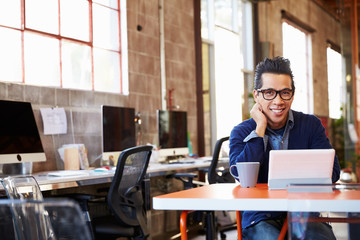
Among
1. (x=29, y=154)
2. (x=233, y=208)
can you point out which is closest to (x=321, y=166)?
(x=233, y=208)

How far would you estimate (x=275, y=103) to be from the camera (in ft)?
8.00

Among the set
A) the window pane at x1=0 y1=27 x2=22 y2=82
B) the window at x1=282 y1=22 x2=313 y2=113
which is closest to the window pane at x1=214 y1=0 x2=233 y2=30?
the window at x1=282 y1=22 x2=313 y2=113

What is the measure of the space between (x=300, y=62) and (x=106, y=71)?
6.64m

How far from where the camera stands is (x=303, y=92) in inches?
439

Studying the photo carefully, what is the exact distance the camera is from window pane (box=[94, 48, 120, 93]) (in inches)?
203

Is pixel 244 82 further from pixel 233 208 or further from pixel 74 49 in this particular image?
pixel 233 208

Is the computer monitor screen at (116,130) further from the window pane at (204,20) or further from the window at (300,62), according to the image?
the window at (300,62)

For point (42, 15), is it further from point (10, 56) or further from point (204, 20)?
point (204, 20)

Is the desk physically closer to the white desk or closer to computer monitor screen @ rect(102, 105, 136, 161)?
computer monitor screen @ rect(102, 105, 136, 161)

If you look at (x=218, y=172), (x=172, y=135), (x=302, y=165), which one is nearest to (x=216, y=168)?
(x=218, y=172)

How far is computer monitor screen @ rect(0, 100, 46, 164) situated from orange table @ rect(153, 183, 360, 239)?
6.21 feet

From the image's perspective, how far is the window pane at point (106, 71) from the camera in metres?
5.17

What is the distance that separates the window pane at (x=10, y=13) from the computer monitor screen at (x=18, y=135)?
80 centimetres

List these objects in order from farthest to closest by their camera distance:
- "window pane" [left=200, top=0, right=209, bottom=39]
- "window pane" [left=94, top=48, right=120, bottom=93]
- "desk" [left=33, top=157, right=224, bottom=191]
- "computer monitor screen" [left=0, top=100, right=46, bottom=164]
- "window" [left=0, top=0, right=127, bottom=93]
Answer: "window pane" [left=200, top=0, right=209, bottom=39] < "window pane" [left=94, top=48, right=120, bottom=93] < "window" [left=0, top=0, right=127, bottom=93] < "computer monitor screen" [left=0, top=100, right=46, bottom=164] < "desk" [left=33, top=157, right=224, bottom=191]
